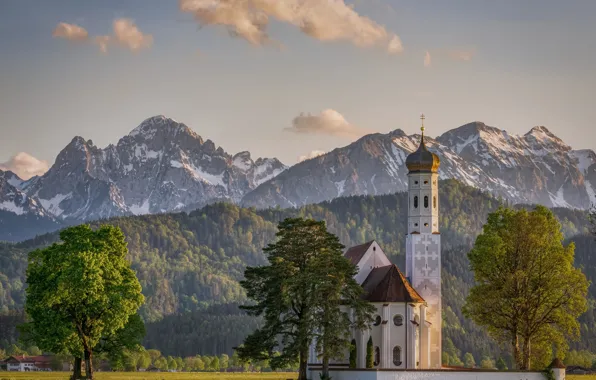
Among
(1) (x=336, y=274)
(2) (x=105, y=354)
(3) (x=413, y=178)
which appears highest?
(3) (x=413, y=178)

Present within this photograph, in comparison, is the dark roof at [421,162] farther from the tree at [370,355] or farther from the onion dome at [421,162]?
the tree at [370,355]

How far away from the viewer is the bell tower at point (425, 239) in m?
123

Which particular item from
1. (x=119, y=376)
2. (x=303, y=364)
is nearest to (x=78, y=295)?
(x=303, y=364)

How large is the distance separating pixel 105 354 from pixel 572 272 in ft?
140

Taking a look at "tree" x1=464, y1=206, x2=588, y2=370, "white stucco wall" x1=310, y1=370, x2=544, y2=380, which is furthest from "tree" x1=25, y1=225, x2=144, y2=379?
"tree" x1=464, y1=206, x2=588, y2=370

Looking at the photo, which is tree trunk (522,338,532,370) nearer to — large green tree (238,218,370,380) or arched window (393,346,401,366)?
large green tree (238,218,370,380)

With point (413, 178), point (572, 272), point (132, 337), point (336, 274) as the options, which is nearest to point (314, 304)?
point (336, 274)

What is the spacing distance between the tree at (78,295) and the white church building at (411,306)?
20.8 metres

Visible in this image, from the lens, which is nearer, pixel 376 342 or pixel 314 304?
pixel 314 304

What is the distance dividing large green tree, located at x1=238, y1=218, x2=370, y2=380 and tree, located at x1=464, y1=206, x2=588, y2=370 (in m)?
11.2

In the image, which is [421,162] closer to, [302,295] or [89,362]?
[302,295]

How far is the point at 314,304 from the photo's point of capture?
9869cm

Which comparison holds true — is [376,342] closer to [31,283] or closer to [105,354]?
[105,354]

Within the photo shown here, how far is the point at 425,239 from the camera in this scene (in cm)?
12512
